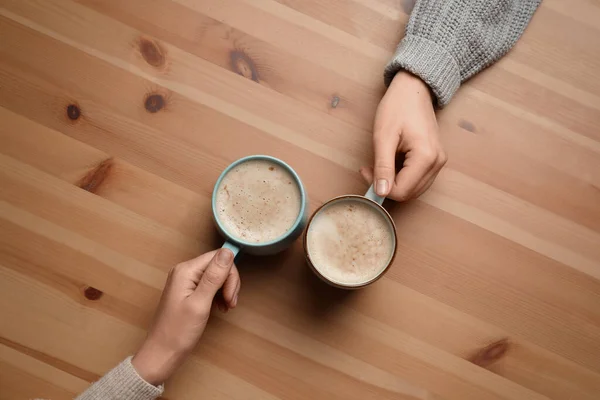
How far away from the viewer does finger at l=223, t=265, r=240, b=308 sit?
2.68ft

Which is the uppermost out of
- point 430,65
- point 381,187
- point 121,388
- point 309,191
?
point 430,65

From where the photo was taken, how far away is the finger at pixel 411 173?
0.82 metres

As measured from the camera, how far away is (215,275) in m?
0.78

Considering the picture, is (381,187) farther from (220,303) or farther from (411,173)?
(220,303)

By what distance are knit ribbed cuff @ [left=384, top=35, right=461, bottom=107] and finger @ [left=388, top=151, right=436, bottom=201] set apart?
127 millimetres

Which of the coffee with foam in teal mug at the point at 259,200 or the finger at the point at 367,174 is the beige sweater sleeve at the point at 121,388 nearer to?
the coffee with foam in teal mug at the point at 259,200

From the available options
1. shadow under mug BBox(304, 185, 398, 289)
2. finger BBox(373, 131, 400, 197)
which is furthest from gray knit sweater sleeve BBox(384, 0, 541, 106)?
shadow under mug BBox(304, 185, 398, 289)

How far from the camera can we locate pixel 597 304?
35.8 inches

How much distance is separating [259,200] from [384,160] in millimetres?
208

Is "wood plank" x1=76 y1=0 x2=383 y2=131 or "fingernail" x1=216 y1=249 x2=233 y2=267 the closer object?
"fingernail" x1=216 y1=249 x2=233 y2=267

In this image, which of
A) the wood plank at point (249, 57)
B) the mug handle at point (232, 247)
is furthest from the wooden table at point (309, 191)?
the mug handle at point (232, 247)

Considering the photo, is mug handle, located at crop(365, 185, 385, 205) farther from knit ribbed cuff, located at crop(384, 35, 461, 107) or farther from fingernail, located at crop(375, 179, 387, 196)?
knit ribbed cuff, located at crop(384, 35, 461, 107)

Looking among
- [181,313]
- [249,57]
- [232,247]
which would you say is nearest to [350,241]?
[232,247]

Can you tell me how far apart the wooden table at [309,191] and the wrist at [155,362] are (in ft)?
0.22
